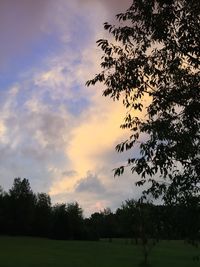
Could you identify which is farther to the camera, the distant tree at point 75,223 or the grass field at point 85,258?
the distant tree at point 75,223

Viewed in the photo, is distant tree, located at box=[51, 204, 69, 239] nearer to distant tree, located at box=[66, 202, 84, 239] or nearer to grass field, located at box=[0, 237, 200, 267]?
distant tree, located at box=[66, 202, 84, 239]

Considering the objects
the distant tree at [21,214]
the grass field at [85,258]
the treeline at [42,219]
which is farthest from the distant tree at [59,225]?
the grass field at [85,258]

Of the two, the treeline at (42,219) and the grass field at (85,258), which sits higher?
the treeline at (42,219)

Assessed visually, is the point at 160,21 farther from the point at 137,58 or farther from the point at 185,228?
the point at 185,228

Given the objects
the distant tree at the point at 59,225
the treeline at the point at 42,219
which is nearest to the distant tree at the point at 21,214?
the treeline at the point at 42,219

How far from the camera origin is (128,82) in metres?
12.4

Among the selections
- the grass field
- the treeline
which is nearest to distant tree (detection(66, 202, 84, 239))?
the treeline

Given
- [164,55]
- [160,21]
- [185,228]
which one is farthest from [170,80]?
[185,228]

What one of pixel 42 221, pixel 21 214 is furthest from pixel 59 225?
pixel 21 214

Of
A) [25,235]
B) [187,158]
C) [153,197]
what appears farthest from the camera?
[25,235]

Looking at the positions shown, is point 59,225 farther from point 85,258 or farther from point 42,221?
point 85,258

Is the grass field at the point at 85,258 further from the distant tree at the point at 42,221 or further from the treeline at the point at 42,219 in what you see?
the distant tree at the point at 42,221

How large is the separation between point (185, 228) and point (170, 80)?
3.27 meters

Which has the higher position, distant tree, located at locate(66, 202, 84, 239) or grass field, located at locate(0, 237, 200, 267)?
distant tree, located at locate(66, 202, 84, 239)
